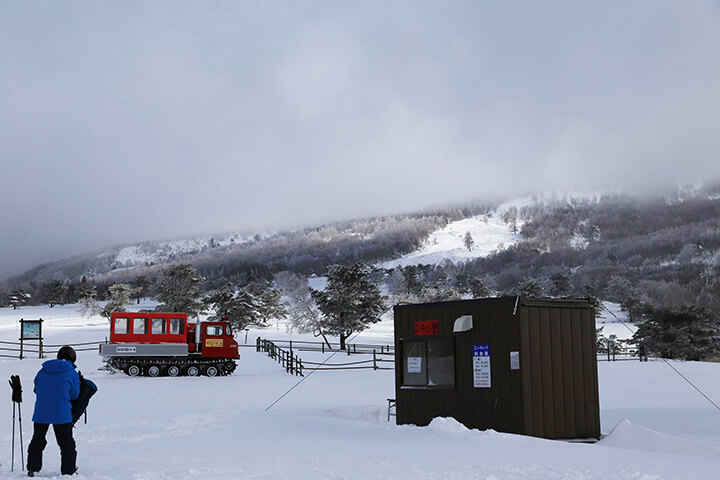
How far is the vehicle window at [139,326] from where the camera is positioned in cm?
2914

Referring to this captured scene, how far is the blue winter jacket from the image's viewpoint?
24.6ft

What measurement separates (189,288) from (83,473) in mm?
47555

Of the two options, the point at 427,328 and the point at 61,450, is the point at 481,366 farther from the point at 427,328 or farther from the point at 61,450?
the point at 61,450

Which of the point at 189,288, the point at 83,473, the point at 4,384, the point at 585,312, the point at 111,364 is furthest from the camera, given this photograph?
the point at 189,288

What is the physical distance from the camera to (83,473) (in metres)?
7.55

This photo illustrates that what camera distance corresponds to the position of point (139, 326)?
29.2 meters

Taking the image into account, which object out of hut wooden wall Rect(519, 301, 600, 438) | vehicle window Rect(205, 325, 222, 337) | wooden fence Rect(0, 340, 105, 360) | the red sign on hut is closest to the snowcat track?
vehicle window Rect(205, 325, 222, 337)

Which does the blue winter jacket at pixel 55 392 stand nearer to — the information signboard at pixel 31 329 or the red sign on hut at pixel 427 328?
the red sign on hut at pixel 427 328

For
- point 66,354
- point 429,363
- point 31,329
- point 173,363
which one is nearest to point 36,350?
point 31,329

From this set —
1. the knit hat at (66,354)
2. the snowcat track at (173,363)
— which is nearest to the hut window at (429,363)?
the knit hat at (66,354)

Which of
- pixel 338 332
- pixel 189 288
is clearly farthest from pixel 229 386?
pixel 189 288

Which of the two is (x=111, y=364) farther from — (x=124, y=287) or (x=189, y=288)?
(x=124, y=287)

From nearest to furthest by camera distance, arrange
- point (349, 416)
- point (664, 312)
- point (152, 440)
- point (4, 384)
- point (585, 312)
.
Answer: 1. point (152, 440)
2. point (585, 312)
3. point (349, 416)
4. point (4, 384)
5. point (664, 312)

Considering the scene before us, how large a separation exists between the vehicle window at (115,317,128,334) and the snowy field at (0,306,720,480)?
623 centimetres
